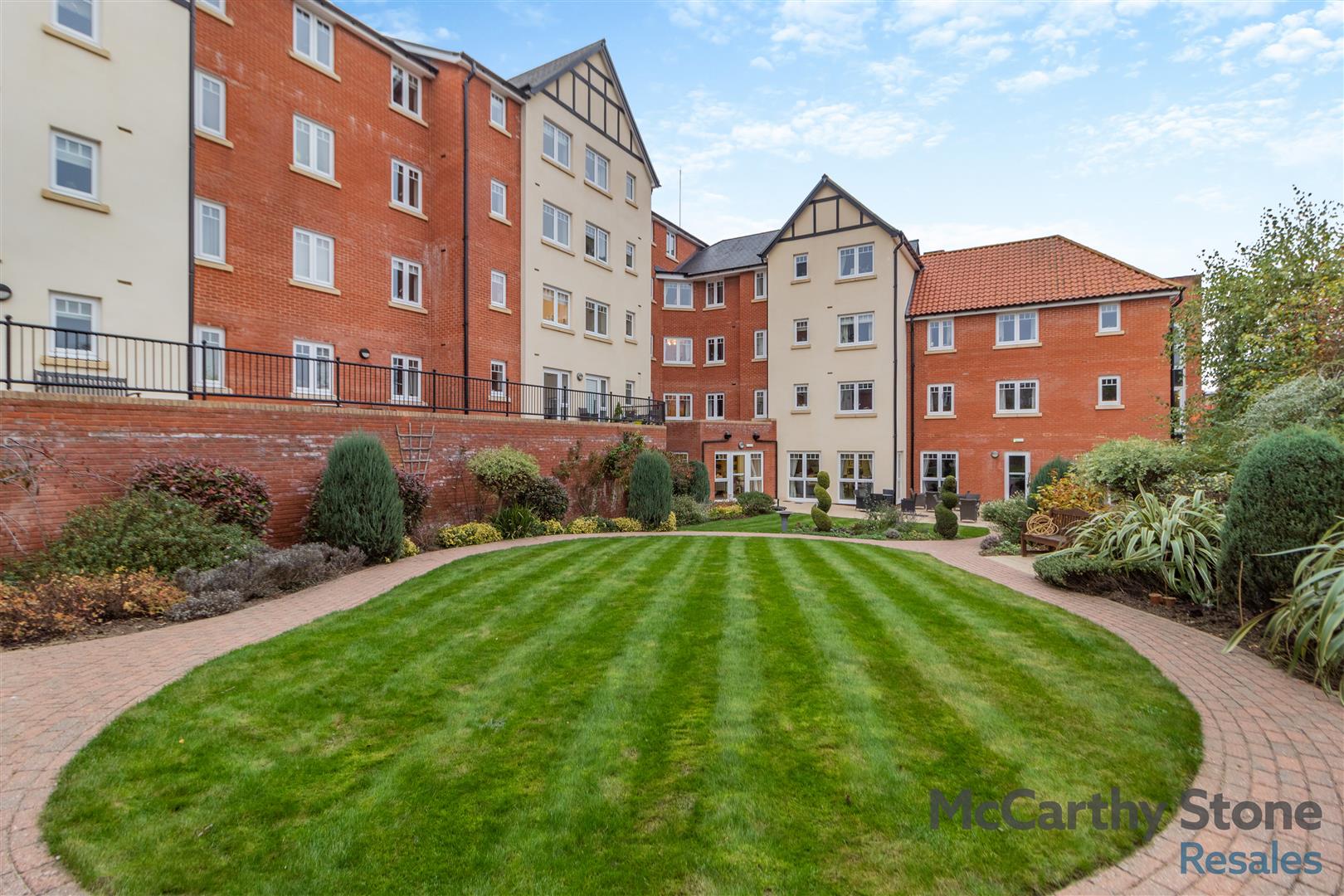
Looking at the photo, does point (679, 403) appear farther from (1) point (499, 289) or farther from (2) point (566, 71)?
(2) point (566, 71)

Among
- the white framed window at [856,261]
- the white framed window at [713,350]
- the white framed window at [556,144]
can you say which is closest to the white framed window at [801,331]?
the white framed window at [856,261]

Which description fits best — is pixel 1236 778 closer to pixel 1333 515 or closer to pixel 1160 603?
pixel 1333 515

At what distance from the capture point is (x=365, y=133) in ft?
55.9

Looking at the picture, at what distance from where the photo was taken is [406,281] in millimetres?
18188

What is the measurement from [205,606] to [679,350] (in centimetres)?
2678

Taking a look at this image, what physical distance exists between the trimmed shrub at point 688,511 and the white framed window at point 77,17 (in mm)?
17554

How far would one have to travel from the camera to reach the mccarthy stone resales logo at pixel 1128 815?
3.20 m

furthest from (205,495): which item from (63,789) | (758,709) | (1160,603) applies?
(1160,603)

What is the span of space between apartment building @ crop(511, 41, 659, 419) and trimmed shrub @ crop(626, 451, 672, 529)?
10.00 ft

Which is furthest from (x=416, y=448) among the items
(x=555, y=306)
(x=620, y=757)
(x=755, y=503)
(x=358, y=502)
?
(x=755, y=503)

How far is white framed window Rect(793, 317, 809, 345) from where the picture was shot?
2739cm

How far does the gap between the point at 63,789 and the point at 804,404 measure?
85.4ft

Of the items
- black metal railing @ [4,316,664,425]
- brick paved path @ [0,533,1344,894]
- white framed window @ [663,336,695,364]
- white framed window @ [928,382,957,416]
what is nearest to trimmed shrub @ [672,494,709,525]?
black metal railing @ [4,316,664,425]

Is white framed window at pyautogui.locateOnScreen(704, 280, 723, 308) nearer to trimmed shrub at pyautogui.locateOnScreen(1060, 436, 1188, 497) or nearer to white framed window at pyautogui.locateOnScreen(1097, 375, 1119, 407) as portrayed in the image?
white framed window at pyautogui.locateOnScreen(1097, 375, 1119, 407)
